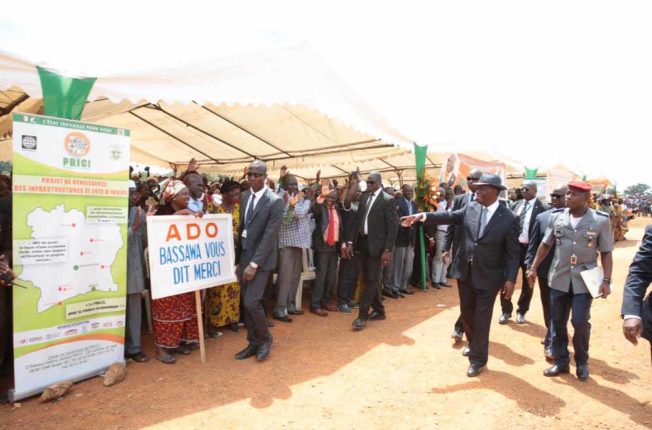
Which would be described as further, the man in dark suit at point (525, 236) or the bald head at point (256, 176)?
the man in dark suit at point (525, 236)

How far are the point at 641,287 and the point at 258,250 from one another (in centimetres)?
317

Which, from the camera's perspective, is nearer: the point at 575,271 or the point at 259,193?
the point at 575,271

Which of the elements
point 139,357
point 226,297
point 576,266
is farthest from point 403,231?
point 139,357

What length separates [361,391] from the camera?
12.5ft

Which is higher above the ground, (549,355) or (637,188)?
(637,188)

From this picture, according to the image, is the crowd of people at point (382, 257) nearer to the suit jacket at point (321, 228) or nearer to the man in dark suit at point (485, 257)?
the man in dark suit at point (485, 257)

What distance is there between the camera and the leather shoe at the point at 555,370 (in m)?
4.15

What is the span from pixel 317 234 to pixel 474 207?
296cm

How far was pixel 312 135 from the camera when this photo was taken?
820 cm

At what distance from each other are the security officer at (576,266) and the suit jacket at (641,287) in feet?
4.63

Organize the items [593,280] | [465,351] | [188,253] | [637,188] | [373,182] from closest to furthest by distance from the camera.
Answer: [593,280]
[188,253]
[465,351]
[373,182]
[637,188]

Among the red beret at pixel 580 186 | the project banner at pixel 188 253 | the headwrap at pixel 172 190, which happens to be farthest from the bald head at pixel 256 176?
the red beret at pixel 580 186

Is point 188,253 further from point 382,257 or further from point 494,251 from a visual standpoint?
point 494,251

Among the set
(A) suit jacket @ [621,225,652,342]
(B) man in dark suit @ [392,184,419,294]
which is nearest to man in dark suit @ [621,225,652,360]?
(A) suit jacket @ [621,225,652,342]
